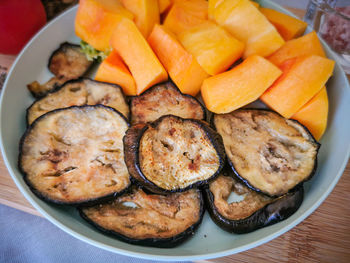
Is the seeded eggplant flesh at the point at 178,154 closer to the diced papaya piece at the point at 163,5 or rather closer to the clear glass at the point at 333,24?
the diced papaya piece at the point at 163,5

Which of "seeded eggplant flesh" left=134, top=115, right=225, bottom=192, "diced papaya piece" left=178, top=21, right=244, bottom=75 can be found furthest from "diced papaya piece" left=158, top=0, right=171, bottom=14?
"seeded eggplant flesh" left=134, top=115, right=225, bottom=192

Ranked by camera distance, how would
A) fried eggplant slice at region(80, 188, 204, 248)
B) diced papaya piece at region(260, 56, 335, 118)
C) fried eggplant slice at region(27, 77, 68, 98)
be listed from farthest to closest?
fried eggplant slice at region(27, 77, 68, 98), diced papaya piece at region(260, 56, 335, 118), fried eggplant slice at region(80, 188, 204, 248)

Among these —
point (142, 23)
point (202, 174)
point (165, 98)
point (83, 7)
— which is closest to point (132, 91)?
point (165, 98)

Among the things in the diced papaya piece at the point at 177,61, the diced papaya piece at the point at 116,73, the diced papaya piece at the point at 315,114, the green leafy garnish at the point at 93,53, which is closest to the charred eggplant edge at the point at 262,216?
the diced papaya piece at the point at 315,114

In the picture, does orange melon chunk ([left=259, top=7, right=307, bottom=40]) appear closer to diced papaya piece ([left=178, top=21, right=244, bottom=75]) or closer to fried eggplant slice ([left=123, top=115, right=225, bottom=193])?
diced papaya piece ([left=178, top=21, right=244, bottom=75])

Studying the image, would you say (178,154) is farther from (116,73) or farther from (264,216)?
(116,73)

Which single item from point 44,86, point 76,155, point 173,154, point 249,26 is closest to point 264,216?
point 173,154
